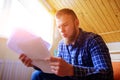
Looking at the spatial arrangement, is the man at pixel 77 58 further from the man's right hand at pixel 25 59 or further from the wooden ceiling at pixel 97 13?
the wooden ceiling at pixel 97 13

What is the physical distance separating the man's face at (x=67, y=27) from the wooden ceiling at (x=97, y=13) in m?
1.25

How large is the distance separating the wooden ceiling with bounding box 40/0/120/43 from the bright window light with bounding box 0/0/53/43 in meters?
0.15

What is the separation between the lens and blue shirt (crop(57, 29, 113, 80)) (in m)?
0.79

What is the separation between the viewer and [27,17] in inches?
90.1

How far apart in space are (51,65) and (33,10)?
171 centimetres

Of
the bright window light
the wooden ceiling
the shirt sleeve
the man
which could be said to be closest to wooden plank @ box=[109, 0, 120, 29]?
the wooden ceiling

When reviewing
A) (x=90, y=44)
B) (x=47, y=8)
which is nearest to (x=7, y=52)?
(x=47, y=8)

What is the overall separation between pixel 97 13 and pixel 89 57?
1.52 m

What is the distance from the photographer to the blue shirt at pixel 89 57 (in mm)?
787

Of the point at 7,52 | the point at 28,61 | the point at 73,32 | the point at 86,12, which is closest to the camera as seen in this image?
the point at 28,61

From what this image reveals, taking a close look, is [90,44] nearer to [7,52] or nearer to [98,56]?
[98,56]

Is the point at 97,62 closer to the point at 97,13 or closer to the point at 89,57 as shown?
the point at 89,57

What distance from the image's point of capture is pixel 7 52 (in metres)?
1.98

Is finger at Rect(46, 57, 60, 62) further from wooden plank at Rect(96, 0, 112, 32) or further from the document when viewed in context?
wooden plank at Rect(96, 0, 112, 32)
